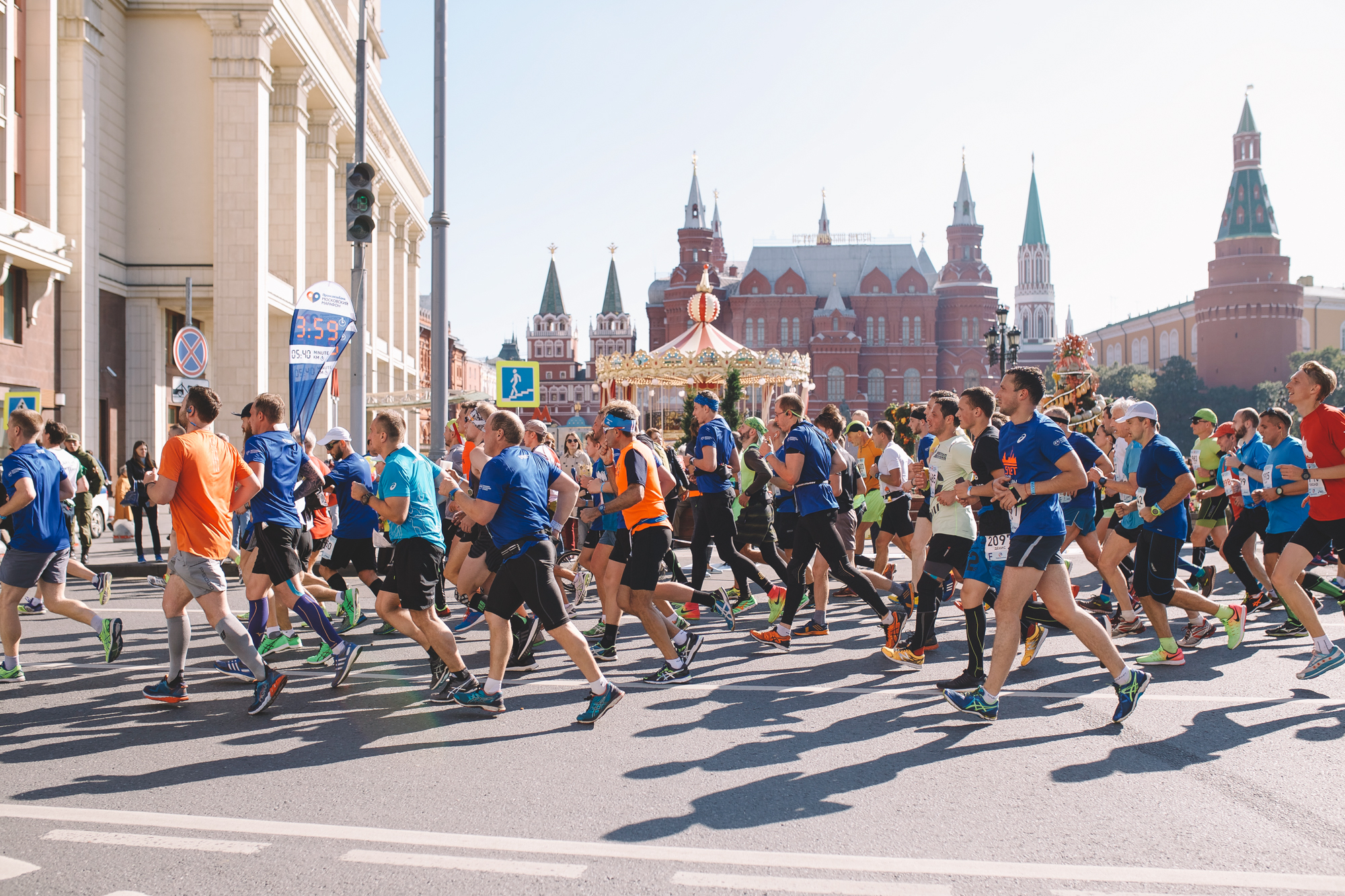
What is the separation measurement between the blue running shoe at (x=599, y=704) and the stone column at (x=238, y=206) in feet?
73.7

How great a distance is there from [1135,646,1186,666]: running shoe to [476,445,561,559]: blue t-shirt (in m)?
4.25

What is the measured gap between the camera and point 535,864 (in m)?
3.56

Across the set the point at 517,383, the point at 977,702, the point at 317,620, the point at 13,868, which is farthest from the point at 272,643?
the point at 517,383

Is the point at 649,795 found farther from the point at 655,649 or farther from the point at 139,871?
the point at 655,649

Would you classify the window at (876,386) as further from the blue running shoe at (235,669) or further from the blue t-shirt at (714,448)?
the blue running shoe at (235,669)

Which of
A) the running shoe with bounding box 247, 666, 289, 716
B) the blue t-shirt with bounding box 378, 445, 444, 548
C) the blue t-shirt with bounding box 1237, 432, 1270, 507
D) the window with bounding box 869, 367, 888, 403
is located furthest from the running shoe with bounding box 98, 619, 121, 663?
the window with bounding box 869, 367, 888, 403

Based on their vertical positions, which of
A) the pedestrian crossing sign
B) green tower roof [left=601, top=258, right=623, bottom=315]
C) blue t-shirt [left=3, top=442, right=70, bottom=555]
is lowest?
blue t-shirt [left=3, top=442, right=70, bottom=555]

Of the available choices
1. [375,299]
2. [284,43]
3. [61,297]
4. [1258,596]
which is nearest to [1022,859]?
[1258,596]

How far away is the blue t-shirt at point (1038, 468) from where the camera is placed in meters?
5.31

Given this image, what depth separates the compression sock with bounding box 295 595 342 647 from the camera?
6523 mm

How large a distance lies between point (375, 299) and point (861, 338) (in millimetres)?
56069

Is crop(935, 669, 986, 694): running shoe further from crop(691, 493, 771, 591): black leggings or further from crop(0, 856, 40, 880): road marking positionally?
crop(0, 856, 40, 880): road marking

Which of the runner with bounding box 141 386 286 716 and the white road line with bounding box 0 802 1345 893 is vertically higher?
the runner with bounding box 141 386 286 716

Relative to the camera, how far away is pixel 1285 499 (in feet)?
25.3
